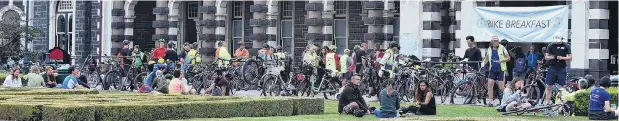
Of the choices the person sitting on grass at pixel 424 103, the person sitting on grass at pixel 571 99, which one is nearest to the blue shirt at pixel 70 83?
the person sitting on grass at pixel 424 103

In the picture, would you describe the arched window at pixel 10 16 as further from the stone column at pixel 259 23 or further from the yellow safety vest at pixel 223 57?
the yellow safety vest at pixel 223 57

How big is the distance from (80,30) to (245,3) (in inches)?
253

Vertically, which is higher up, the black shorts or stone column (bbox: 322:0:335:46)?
stone column (bbox: 322:0:335:46)

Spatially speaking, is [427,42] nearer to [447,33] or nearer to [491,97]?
[447,33]

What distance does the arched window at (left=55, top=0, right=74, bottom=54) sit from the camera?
58.1 meters

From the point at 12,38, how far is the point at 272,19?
1088 centimetres

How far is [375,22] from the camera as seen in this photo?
158ft

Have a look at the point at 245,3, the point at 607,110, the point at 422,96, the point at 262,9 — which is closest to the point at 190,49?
the point at 262,9

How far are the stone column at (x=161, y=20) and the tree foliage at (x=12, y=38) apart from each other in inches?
191

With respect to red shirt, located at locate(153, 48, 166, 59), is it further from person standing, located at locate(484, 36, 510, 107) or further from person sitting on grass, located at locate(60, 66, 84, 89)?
person standing, located at locate(484, 36, 510, 107)

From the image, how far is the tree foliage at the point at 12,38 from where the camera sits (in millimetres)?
56750

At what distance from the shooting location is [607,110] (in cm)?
2875

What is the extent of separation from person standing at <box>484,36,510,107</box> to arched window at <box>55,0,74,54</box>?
26002 millimetres

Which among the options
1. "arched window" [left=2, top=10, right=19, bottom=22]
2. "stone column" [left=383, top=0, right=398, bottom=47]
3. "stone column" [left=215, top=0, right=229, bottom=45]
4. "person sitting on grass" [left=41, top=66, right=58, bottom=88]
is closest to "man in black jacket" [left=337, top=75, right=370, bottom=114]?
"person sitting on grass" [left=41, top=66, right=58, bottom=88]
